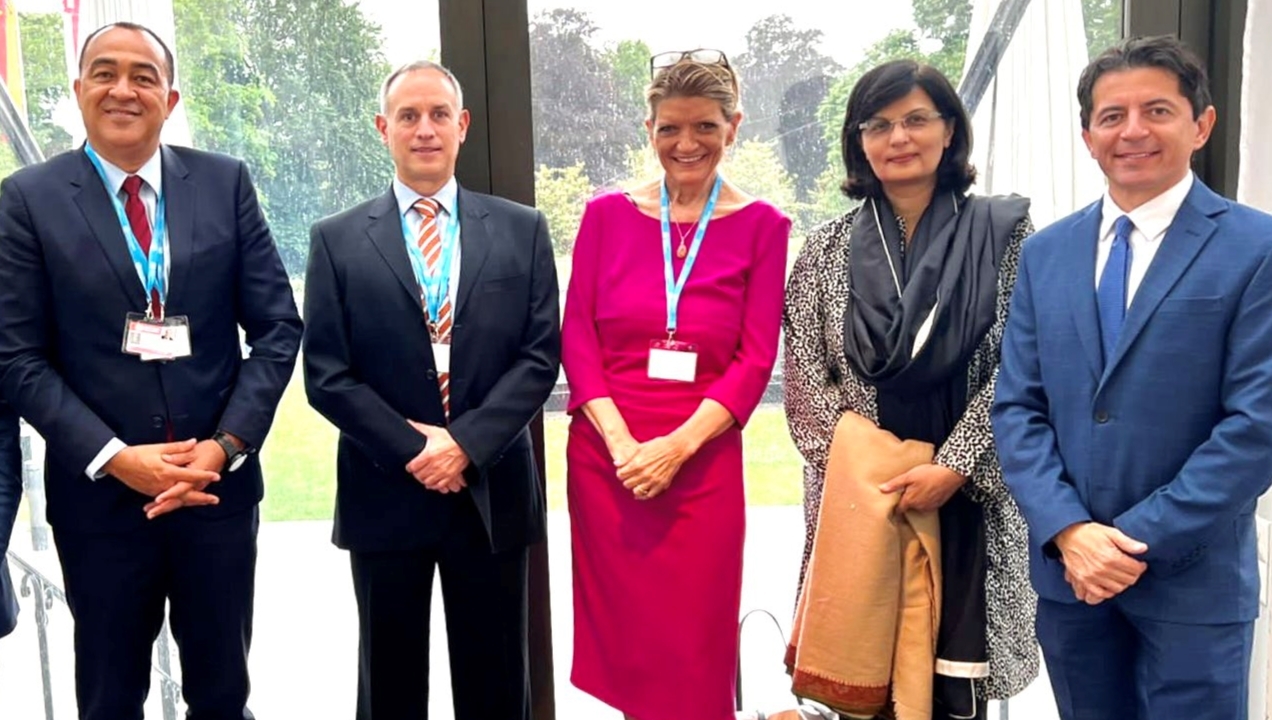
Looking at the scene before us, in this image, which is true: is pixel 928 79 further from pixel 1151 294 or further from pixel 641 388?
pixel 641 388

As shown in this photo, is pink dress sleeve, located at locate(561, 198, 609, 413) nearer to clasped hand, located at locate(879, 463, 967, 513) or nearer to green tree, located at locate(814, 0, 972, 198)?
clasped hand, located at locate(879, 463, 967, 513)

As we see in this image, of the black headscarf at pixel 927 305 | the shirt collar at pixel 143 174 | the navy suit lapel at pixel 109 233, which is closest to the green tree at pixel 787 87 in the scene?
the black headscarf at pixel 927 305

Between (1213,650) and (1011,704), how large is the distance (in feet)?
4.38

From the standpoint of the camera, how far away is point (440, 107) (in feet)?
7.66

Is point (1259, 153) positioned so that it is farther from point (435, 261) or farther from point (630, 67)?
point (435, 261)

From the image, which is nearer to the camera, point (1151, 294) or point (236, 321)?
point (1151, 294)

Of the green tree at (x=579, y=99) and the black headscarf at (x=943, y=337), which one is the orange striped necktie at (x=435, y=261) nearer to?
the green tree at (x=579, y=99)

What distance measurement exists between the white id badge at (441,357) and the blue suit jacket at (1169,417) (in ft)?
3.73

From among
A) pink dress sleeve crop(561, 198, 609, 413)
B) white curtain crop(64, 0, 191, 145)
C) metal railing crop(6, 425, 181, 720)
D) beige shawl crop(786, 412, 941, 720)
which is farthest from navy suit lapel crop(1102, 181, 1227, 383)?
metal railing crop(6, 425, 181, 720)

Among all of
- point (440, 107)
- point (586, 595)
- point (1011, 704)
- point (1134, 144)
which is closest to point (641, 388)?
point (586, 595)

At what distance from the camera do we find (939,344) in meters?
2.10

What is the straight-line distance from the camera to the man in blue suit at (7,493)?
2.08 m

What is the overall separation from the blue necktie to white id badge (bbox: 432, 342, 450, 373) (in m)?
1.28

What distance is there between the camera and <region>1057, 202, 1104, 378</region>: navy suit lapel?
192 centimetres
